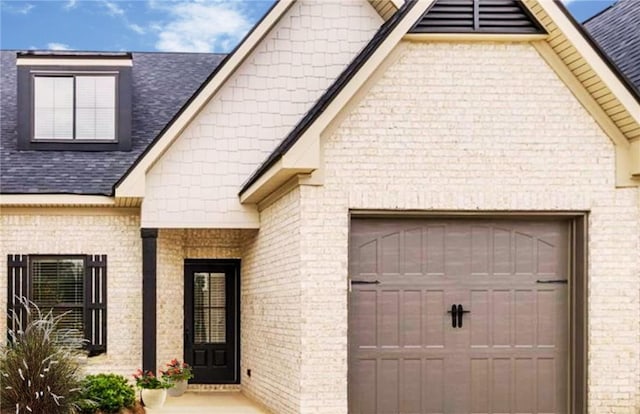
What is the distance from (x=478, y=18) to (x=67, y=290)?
7784mm

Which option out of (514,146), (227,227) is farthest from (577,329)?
(227,227)

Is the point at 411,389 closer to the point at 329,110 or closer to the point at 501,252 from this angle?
the point at 501,252

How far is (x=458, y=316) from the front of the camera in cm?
1024

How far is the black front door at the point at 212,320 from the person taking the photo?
14430 millimetres

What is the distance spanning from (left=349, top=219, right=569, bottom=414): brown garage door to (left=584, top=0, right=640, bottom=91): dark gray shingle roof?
133 inches

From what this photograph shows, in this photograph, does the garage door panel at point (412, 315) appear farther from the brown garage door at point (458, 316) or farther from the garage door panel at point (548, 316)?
the garage door panel at point (548, 316)

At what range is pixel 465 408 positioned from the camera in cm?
1017

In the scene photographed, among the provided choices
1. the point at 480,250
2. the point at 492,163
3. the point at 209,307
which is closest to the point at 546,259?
the point at 480,250

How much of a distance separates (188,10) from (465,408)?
797cm

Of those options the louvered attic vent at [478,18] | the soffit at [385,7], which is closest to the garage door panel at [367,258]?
the louvered attic vent at [478,18]

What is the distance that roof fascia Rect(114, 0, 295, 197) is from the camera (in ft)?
40.4

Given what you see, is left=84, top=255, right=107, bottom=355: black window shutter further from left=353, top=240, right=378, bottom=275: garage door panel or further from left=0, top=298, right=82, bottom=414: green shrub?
left=353, top=240, right=378, bottom=275: garage door panel

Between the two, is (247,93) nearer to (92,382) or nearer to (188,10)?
(188,10)

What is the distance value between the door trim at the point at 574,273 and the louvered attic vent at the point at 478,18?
2.12 m
